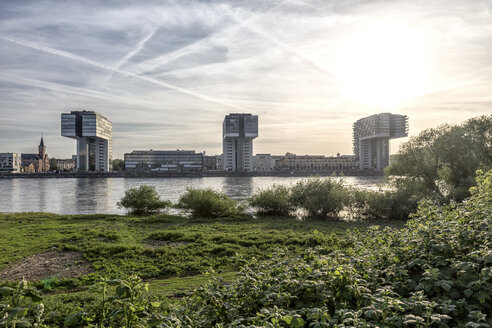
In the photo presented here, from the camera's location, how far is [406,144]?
32719mm

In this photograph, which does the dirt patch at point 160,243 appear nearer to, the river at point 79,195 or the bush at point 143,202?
the bush at point 143,202

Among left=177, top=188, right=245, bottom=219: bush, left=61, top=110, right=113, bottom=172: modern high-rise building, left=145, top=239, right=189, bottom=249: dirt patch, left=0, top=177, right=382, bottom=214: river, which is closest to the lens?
left=145, top=239, right=189, bottom=249: dirt patch

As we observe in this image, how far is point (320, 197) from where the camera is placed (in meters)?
28.6

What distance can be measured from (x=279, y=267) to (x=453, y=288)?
7.95ft

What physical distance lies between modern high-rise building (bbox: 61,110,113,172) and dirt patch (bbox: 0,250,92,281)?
183630 millimetres

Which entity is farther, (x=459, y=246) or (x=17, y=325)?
(x=459, y=246)

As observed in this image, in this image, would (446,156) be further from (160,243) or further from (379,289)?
(379,289)

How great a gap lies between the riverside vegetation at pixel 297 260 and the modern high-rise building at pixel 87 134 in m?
166

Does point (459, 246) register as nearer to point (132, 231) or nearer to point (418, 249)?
point (418, 249)

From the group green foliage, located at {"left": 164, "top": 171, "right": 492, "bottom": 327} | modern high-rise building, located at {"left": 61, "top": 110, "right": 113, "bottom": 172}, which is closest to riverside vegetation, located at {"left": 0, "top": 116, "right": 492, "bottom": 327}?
green foliage, located at {"left": 164, "top": 171, "right": 492, "bottom": 327}

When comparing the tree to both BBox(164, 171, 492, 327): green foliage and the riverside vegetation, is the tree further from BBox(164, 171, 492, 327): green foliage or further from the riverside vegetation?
BBox(164, 171, 492, 327): green foliage

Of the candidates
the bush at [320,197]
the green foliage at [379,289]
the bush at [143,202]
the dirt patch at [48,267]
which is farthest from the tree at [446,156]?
the dirt patch at [48,267]

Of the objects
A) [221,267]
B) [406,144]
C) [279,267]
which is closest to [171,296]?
[221,267]

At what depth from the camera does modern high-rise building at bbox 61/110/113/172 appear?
584 feet
